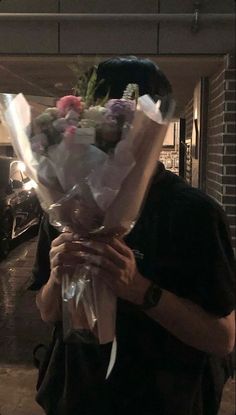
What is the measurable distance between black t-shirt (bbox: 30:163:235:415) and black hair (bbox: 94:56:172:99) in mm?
169

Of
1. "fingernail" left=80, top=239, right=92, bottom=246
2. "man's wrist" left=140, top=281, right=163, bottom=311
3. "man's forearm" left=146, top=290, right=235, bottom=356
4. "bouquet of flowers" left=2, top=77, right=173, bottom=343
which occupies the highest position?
"bouquet of flowers" left=2, top=77, right=173, bottom=343

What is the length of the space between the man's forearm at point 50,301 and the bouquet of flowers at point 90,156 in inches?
4.2

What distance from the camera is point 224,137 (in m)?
2.17

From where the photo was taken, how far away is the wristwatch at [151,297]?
3.48ft

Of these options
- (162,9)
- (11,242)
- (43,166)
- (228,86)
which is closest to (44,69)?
(162,9)

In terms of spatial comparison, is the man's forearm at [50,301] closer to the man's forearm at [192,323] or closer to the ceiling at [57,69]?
the man's forearm at [192,323]

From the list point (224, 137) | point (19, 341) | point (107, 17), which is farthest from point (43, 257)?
point (19, 341)

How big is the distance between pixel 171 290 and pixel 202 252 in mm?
103

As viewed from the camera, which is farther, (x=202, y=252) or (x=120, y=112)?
(x=202, y=252)

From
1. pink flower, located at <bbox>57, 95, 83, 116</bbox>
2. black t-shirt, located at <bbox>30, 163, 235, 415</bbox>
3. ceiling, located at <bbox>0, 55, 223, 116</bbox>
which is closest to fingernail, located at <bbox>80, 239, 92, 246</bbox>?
black t-shirt, located at <bbox>30, 163, 235, 415</bbox>

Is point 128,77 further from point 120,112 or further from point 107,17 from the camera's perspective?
point 107,17

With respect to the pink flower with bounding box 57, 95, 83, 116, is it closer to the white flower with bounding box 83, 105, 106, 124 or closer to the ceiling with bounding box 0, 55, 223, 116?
the white flower with bounding box 83, 105, 106, 124

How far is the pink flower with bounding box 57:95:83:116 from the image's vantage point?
38.9 inches

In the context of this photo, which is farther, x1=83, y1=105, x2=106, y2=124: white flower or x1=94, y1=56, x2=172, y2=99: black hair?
x1=94, y1=56, x2=172, y2=99: black hair
